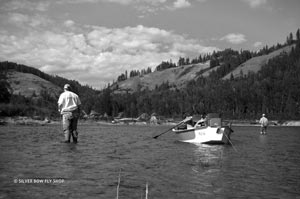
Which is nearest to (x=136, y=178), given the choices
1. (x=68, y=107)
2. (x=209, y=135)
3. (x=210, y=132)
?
(x=68, y=107)

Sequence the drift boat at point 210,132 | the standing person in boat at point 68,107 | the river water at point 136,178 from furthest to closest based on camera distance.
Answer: the drift boat at point 210,132 → the standing person in boat at point 68,107 → the river water at point 136,178

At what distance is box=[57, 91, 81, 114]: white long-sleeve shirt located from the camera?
19.2m

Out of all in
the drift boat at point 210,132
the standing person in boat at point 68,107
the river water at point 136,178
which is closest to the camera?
the river water at point 136,178

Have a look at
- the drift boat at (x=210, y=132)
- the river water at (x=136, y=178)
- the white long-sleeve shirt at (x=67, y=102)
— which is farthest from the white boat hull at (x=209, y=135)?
the river water at (x=136, y=178)

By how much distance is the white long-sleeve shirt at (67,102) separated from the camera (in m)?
19.2

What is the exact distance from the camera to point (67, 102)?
1933 cm

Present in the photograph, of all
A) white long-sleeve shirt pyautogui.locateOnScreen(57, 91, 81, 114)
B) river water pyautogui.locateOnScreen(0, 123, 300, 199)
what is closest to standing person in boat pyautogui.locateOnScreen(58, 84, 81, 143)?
white long-sleeve shirt pyautogui.locateOnScreen(57, 91, 81, 114)

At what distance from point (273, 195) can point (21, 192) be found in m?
6.39

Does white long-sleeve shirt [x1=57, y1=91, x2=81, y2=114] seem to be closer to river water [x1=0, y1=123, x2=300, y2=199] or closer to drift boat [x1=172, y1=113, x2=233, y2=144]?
river water [x1=0, y1=123, x2=300, y2=199]

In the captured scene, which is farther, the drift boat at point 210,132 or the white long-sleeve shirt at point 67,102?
the drift boat at point 210,132

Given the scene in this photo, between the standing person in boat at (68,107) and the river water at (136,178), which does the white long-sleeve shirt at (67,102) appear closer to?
the standing person in boat at (68,107)

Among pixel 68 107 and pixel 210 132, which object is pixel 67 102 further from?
pixel 210 132

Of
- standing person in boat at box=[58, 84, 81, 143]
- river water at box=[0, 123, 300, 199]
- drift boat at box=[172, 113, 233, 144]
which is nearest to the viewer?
river water at box=[0, 123, 300, 199]

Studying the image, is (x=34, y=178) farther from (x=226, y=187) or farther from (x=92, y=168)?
(x=226, y=187)
